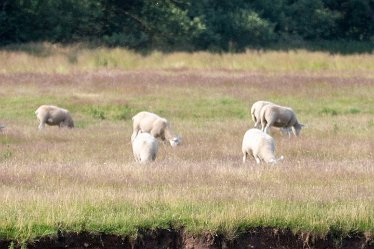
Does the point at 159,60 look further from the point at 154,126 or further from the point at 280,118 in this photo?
the point at 154,126

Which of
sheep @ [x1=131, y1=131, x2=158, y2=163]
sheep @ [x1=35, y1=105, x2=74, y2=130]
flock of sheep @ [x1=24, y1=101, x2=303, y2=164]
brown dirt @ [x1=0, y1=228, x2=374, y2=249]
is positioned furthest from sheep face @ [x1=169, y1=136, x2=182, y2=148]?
brown dirt @ [x1=0, y1=228, x2=374, y2=249]

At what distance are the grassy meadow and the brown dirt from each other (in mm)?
111

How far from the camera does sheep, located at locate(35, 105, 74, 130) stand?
27219mm

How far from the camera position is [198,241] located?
43.7 ft

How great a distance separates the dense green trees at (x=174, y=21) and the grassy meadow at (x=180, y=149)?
655cm

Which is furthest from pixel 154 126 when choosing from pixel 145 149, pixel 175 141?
pixel 145 149

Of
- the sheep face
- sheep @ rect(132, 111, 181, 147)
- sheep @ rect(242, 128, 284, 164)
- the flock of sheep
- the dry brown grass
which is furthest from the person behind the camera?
sheep @ rect(132, 111, 181, 147)

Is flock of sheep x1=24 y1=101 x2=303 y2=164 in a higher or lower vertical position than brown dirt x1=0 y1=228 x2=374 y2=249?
lower

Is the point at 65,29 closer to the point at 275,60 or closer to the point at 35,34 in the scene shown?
the point at 35,34

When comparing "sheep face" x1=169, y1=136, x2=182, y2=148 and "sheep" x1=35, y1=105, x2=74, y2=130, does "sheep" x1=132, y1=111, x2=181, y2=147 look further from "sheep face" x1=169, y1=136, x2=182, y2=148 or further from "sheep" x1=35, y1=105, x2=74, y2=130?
"sheep" x1=35, y1=105, x2=74, y2=130

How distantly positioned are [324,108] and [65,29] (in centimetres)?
2478

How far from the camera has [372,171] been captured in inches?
682

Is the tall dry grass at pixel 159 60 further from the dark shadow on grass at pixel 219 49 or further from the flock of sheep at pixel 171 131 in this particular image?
the flock of sheep at pixel 171 131

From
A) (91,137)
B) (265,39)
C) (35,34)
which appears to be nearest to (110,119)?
(91,137)
